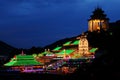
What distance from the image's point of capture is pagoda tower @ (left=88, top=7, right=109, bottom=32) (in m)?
94.2

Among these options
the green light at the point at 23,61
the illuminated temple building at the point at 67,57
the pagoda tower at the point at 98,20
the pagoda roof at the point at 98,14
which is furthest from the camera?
the pagoda roof at the point at 98,14

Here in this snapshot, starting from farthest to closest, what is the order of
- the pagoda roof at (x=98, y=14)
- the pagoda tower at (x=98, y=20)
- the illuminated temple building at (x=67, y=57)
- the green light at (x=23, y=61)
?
1. the pagoda roof at (x=98, y=14)
2. the pagoda tower at (x=98, y=20)
3. the green light at (x=23, y=61)
4. the illuminated temple building at (x=67, y=57)

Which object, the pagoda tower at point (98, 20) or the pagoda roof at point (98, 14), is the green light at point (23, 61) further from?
the pagoda roof at point (98, 14)

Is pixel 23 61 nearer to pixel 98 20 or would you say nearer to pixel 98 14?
pixel 98 20

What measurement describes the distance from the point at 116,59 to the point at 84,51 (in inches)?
2823

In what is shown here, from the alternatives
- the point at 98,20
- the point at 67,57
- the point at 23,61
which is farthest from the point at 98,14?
the point at 23,61

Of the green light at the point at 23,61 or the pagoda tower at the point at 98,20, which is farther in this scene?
the pagoda tower at the point at 98,20

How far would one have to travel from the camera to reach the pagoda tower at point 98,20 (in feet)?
309

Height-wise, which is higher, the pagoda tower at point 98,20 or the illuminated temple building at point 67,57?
the pagoda tower at point 98,20

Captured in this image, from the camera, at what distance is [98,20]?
94.5 m

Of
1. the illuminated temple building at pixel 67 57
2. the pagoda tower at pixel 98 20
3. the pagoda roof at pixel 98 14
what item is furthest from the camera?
the pagoda roof at pixel 98 14

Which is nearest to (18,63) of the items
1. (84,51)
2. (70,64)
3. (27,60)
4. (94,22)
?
(27,60)

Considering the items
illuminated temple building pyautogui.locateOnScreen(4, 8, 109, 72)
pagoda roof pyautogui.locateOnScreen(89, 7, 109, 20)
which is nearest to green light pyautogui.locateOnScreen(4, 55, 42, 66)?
illuminated temple building pyautogui.locateOnScreen(4, 8, 109, 72)

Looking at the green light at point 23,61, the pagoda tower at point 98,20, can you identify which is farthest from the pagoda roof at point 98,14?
the green light at point 23,61
